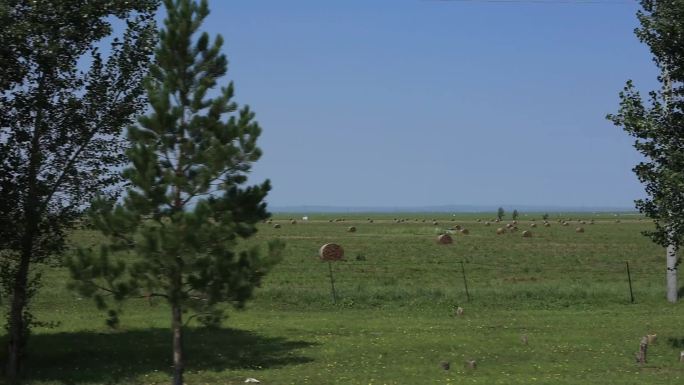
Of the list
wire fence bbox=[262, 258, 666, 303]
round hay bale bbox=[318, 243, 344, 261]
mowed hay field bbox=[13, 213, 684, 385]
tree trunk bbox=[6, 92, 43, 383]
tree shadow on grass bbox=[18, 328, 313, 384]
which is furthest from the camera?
round hay bale bbox=[318, 243, 344, 261]

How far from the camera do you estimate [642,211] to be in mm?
18078

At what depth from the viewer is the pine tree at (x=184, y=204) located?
464 inches

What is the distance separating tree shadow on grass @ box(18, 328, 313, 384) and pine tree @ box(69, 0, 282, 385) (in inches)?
178

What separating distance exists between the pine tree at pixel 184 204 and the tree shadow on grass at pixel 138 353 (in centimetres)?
451

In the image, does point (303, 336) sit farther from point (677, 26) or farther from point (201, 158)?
point (677, 26)

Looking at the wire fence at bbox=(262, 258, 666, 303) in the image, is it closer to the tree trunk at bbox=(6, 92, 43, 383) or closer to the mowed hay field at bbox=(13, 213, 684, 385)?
the mowed hay field at bbox=(13, 213, 684, 385)

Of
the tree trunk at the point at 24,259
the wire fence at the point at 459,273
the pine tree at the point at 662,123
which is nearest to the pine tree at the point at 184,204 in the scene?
the tree trunk at the point at 24,259

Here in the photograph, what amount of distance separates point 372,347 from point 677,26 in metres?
10.8

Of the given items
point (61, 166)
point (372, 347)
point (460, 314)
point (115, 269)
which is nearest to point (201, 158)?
point (115, 269)

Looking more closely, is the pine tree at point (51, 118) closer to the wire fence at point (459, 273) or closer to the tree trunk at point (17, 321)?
the tree trunk at point (17, 321)

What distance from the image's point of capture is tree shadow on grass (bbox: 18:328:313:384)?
1647 cm

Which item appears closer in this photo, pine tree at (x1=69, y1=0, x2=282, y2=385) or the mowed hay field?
pine tree at (x1=69, y1=0, x2=282, y2=385)

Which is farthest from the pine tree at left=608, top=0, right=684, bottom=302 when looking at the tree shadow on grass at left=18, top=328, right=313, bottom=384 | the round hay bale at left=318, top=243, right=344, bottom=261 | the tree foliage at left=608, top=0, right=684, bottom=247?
the round hay bale at left=318, top=243, right=344, bottom=261

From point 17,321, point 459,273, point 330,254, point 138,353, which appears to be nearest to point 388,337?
point 138,353
